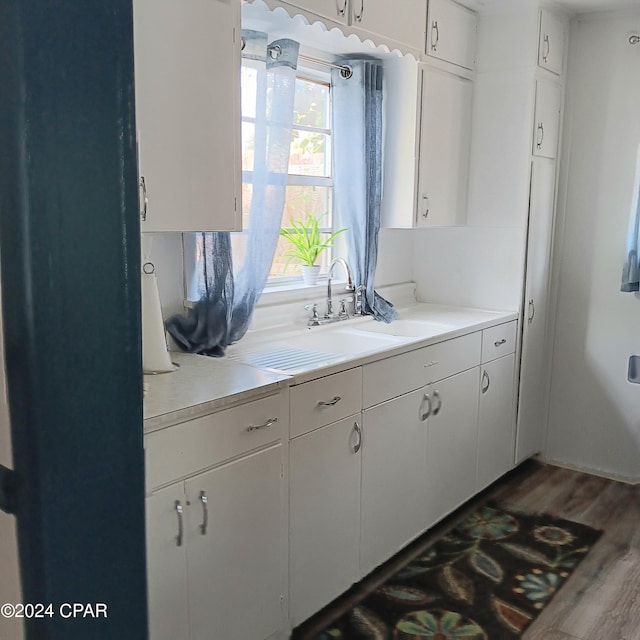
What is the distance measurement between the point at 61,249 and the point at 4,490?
0.23 metres

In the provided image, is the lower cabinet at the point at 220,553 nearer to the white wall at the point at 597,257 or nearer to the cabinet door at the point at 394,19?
the cabinet door at the point at 394,19

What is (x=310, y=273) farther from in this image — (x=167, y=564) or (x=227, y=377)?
(x=167, y=564)

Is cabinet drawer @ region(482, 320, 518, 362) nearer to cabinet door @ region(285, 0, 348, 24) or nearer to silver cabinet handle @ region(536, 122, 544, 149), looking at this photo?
silver cabinet handle @ region(536, 122, 544, 149)

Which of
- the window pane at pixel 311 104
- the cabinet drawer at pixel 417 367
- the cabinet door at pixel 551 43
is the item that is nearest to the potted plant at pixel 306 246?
the window pane at pixel 311 104

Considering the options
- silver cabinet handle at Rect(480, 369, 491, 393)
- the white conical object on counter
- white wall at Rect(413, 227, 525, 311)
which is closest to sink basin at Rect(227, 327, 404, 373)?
the white conical object on counter

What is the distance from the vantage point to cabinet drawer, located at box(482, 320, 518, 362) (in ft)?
10.7

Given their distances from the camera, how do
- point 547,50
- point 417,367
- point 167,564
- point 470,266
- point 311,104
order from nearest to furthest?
point 167,564 < point 417,367 < point 311,104 < point 547,50 < point 470,266

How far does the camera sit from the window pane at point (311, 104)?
3.12 m

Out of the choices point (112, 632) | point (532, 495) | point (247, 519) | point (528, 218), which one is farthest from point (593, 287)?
point (112, 632)

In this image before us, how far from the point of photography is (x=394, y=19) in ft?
9.30

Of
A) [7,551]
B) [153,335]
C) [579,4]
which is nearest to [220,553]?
[153,335]

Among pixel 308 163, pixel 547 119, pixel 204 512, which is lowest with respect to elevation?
pixel 204 512

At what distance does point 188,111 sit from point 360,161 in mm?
1379

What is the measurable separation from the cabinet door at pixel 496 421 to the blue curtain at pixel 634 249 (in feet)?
2.39
